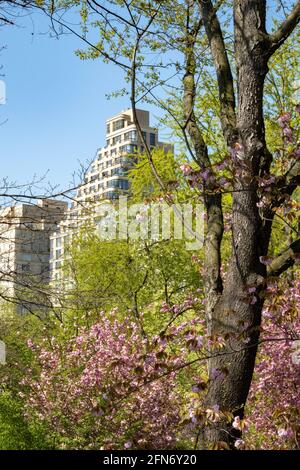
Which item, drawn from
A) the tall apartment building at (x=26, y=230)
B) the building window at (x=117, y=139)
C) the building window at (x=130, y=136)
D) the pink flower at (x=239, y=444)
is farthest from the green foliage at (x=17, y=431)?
the building window at (x=117, y=139)

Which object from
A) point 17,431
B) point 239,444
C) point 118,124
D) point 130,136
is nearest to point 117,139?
point 118,124

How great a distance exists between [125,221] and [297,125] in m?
5.97

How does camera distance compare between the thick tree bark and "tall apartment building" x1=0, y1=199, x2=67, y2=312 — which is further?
"tall apartment building" x1=0, y1=199, x2=67, y2=312

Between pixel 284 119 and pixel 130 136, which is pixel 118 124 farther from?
pixel 284 119

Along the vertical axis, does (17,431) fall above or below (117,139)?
below

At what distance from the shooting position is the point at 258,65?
611 cm

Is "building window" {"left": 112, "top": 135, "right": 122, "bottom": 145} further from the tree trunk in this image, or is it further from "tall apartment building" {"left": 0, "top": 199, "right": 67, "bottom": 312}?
the tree trunk

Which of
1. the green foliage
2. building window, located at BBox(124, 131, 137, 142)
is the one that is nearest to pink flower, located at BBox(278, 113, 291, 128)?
the green foliage

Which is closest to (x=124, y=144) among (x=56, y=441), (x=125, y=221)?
(x=125, y=221)

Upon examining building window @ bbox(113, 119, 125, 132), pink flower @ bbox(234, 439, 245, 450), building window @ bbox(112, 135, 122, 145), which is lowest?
pink flower @ bbox(234, 439, 245, 450)

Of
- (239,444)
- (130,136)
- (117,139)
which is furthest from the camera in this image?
(117,139)

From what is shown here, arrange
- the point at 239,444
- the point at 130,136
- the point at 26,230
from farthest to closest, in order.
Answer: the point at 130,136 < the point at 26,230 < the point at 239,444

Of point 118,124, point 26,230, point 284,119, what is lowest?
point 26,230

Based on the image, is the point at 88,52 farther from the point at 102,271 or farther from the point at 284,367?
the point at 102,271
